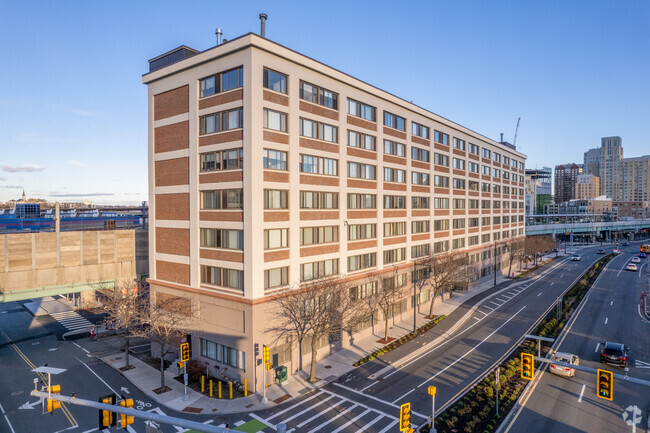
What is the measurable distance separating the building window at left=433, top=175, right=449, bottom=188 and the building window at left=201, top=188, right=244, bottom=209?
33367mm

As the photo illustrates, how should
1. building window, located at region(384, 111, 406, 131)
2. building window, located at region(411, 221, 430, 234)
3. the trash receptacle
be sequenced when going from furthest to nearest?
building window, located at region(411, 221, 430, 234) < building window, located at region(384, 111, 406, 131) < the trash receptacle

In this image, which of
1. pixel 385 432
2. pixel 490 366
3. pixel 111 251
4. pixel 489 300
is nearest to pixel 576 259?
pixel 489 300

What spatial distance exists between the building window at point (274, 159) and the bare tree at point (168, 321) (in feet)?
45.5

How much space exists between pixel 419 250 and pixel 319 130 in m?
24.0

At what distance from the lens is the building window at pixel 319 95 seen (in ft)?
108

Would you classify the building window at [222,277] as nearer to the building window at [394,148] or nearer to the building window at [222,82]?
the building window at [222,82]

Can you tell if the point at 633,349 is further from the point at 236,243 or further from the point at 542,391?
the point at 236,243

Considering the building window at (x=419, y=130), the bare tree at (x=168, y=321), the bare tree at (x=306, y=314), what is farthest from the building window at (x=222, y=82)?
the building window at (x=419, y=130)

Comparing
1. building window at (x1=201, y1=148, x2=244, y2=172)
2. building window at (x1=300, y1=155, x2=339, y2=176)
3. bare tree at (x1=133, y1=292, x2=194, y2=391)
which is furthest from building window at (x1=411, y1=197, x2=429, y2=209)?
bare tree at (x1=133, y1=292, x2=194, y2=391)

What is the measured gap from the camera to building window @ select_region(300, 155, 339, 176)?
32.7m

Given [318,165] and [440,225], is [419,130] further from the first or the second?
[318,165]

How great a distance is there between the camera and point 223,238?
30109 mm

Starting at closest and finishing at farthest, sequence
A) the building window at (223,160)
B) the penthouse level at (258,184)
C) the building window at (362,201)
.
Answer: the penthouse level at (258,184) → the building window at (223,160) → the building window at (362,201)

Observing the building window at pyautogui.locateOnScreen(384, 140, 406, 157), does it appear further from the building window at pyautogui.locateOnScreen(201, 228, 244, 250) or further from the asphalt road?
the asphalt road
